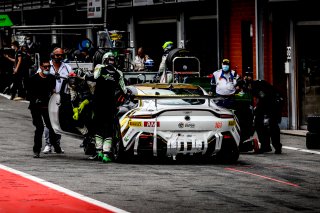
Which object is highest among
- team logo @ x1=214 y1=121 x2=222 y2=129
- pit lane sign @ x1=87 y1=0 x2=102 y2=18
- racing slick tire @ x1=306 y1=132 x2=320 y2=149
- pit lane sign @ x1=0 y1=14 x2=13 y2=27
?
pit lane sign @ x1=0 y1=14 x2=13 y2=27

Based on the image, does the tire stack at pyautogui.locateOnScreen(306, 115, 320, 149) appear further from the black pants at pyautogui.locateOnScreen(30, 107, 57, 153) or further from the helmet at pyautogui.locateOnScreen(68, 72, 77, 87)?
the black pants at pyautogui.locateOnScreen(30, 107, 57, 153)

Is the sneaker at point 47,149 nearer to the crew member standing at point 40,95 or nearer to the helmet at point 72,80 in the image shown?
the crew member standing at point 40,95

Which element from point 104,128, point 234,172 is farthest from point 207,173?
point 104,128

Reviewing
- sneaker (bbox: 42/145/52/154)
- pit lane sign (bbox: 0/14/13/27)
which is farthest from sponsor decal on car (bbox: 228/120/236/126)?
A: pit lane sign (bbox: 0/14/13/27)

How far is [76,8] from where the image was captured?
42938mm

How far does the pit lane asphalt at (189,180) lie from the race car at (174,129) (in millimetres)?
278

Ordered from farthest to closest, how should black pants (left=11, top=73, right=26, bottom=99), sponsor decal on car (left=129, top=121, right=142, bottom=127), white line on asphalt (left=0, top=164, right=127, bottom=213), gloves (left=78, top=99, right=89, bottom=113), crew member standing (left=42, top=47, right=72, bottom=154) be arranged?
black pants (left=11, top=73, right=26, bottom=99), crew member standing (left=42, top=47, right=72, bottom=154), gloves (left=78, top=99, right=89, bottom=113), sponsor decal on car (left=129, top=121, right=142, bottom=127), white line on asphalt (left=0, top=164, right=127, bottom=213)

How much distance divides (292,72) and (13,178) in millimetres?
13454

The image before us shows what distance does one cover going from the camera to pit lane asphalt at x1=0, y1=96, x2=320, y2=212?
43.1 feet

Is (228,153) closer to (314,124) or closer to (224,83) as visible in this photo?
(314,124)

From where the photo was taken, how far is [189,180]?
1561 cm

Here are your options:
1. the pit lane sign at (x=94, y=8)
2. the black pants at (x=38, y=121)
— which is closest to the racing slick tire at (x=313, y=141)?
the black pants at (x=38, y=121)

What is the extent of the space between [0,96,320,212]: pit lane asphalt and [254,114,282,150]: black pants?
29cm

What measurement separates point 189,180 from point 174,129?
2.21 m
